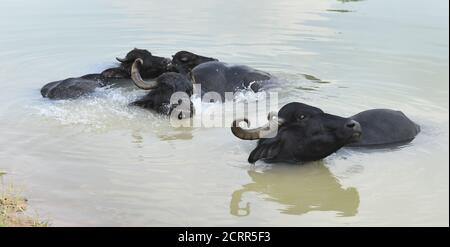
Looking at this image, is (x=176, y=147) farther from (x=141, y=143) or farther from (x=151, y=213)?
(x=151, y=213)

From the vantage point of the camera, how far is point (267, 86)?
35.4 ft

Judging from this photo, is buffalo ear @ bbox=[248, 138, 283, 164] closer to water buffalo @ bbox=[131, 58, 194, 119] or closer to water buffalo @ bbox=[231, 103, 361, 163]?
water buffalo @ bbox=[231, 103, 361, 163]

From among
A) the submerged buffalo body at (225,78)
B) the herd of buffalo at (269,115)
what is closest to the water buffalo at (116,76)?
the herd of buffalo at (269,115)

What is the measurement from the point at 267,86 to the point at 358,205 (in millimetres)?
4663

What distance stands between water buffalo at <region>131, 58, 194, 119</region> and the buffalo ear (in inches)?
89.1

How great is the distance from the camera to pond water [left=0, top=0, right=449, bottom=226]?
6.31m

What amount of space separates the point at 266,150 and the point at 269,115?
45cm

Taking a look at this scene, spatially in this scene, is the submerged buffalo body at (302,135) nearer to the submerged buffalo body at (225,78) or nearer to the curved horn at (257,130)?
the curved horn at (257,130)

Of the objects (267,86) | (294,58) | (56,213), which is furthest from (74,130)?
(294,58)

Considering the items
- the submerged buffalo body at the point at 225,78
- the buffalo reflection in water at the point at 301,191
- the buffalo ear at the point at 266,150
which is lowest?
the buffalo reflection in water at the point at 301,191

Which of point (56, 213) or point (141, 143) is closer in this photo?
point (56, 213)

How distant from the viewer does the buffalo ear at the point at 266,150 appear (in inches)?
286

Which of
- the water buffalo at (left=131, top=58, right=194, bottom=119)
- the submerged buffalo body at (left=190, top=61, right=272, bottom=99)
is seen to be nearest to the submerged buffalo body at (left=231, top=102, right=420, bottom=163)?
the water buffalo at (left=131, top=58, right=194, bottom=119)

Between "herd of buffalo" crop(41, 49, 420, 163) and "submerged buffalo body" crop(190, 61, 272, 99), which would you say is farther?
"submerged buffalo body" crop(190, 61, 272, 99)
